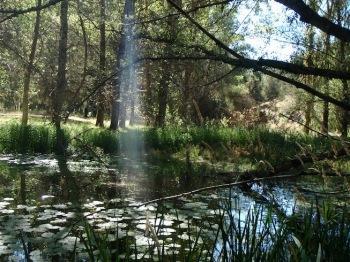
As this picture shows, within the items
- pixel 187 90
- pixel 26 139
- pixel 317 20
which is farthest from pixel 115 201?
pixel 26 139

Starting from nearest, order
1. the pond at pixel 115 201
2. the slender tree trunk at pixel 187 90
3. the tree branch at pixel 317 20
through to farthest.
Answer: the tree branch at pixel 317 20 → the pond at pixel 115 201 → the slender tree trunk at pixel 187 90

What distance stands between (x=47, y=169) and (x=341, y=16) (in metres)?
7.59

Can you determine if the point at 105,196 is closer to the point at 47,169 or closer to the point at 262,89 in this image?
the point at 47,169

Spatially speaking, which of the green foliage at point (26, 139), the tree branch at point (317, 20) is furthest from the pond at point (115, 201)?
the green foliage at point (26, 139)

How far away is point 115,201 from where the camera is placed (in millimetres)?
7070

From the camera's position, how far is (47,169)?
Answer: 10.2 m

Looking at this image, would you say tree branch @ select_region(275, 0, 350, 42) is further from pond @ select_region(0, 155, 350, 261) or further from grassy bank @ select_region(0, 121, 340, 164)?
grassy bank @ select_region(0, 121, 340, 164)

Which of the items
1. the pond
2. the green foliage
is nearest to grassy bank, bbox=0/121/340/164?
the green foliage

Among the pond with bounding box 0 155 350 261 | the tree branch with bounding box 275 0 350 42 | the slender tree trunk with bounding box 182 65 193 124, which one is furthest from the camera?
the slender tree trunk with bounding box 182 65 193 124

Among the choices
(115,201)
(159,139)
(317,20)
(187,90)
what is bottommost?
(115,201)

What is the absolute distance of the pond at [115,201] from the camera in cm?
458

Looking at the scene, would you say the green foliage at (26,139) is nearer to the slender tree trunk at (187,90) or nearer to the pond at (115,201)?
the pond at (115,201)

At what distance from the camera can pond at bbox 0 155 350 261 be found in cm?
458

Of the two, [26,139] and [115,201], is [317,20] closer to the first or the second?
[115,201]
